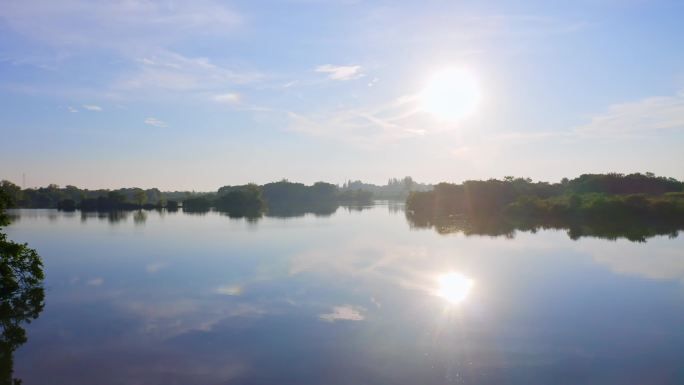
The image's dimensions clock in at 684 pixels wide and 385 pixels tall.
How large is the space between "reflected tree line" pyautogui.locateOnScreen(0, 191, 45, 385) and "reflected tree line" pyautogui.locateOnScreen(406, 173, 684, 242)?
38504 mm

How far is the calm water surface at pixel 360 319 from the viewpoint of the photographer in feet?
38.8

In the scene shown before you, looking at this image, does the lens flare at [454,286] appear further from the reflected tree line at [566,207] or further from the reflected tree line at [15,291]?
the reflected tree line at [566,207]

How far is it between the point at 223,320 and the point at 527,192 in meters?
A: 85.4

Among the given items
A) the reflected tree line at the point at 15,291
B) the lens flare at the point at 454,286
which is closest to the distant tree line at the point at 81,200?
the reflected tree line at the point at 15,291

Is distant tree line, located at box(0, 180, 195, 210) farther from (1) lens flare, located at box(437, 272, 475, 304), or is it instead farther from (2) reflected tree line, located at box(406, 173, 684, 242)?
(1) lens flare, located at box(437, 272, 475, 304)

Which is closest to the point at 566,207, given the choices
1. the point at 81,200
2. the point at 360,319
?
the point at 360,319

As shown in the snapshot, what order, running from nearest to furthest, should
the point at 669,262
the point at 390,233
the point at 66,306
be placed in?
1. the point at 66,306
2. the point at 669,262
3. the point at 390,233

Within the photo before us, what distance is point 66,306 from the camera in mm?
18656

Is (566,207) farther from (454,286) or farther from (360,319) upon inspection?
(360,319)

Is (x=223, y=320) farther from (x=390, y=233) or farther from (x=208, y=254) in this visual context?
(x=390, y=233)

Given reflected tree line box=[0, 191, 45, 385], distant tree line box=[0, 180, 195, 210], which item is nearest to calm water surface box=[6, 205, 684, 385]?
reflected tree line box=[0, 191, 45, 385]

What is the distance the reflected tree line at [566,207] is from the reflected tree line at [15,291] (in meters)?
38.5

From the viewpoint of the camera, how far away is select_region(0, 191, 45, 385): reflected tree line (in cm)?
1528

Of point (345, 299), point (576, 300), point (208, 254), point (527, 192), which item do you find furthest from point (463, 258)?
point (527, 192)
